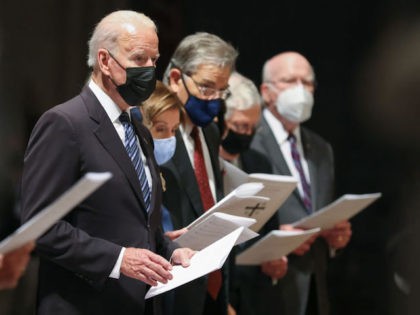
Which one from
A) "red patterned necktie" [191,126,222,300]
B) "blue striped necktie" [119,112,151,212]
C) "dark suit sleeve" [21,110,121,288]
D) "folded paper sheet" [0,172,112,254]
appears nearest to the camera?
"folded paper sheet" [0,172,112,254]

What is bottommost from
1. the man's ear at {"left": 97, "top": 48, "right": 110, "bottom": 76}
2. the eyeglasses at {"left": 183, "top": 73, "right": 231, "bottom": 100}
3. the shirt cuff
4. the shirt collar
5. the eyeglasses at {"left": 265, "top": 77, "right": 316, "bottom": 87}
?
the shirt collar

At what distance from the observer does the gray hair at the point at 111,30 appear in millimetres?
3199

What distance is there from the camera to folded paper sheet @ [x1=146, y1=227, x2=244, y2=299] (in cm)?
292

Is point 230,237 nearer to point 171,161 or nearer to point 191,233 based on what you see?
point 191,233

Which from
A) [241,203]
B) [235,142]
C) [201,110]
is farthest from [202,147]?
[235,142]

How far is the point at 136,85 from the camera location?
316 cm

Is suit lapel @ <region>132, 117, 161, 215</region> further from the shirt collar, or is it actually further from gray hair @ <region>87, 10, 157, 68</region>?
the shirt collar

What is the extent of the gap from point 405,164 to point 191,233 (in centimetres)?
326

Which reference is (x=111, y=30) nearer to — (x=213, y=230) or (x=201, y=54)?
(x=213, y=230)

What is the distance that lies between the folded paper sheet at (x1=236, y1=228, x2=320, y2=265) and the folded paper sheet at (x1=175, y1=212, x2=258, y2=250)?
84 cm

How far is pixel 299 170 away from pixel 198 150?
1.00m

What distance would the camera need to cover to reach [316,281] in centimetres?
486

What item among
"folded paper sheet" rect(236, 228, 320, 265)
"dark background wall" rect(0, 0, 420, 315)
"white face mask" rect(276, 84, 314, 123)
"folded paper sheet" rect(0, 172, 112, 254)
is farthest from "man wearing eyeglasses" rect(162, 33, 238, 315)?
"dark background wall" rect(0, 0, 420, 315)

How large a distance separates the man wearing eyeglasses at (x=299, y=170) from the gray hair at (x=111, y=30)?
1.72m
